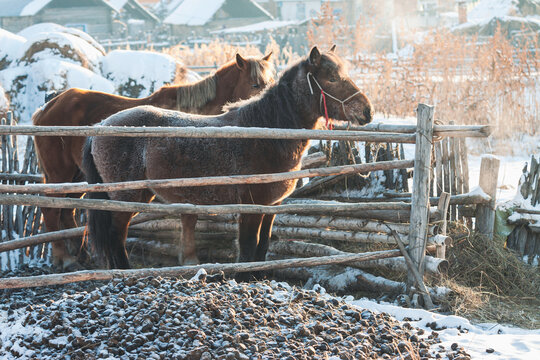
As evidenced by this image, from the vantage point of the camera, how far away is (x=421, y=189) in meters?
→ 4.44

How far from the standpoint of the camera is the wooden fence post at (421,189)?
172 inches

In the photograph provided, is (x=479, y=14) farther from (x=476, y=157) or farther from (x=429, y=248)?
(x=429, y=248)

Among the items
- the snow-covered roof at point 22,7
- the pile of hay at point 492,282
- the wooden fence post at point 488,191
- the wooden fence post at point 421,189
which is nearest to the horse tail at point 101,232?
the wooden fence post at point 421,189

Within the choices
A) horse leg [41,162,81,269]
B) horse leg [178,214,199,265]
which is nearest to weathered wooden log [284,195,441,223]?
horse leg [178,214,199,265]

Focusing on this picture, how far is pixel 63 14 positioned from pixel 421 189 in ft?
120

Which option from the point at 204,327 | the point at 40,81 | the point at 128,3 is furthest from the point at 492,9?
the point at 204,327

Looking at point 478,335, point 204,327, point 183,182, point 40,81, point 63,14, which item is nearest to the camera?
point 204,327

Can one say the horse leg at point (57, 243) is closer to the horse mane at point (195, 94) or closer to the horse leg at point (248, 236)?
the horse mane at point (195, 94)

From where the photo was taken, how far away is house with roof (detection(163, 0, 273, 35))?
1640 inches

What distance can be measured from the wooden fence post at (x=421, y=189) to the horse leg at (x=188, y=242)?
2211 mm

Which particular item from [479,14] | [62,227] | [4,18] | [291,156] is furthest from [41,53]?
[479,14]

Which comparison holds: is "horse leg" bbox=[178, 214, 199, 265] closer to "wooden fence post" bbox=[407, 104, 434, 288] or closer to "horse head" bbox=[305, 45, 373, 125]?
"horse head" bbox=[305, 45, 373, 125]

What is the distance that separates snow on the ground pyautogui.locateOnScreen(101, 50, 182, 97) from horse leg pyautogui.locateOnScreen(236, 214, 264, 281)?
800 cm

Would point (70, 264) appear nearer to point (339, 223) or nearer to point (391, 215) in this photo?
point (339, 223)
